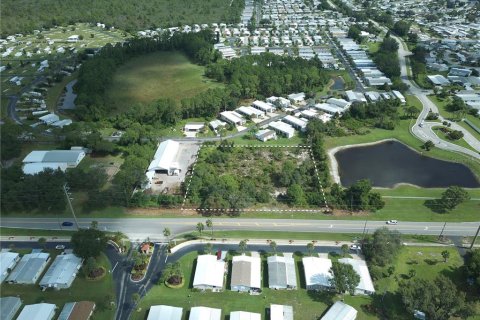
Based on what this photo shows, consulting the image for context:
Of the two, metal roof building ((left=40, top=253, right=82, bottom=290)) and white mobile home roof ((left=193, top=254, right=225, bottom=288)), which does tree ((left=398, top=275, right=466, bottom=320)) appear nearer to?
white mobile home roof ((left=193, top=254, right=225, bottom=288))

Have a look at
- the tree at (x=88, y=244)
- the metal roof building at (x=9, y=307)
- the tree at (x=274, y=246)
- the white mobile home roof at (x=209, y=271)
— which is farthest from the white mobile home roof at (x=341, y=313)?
the metal roof building at (x=9, y=307)

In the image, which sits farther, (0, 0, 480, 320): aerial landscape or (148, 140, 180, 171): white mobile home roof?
(148, 140, 180, 171): white mobile home roof

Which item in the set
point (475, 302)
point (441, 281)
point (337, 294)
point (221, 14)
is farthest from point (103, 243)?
point (221, 14)

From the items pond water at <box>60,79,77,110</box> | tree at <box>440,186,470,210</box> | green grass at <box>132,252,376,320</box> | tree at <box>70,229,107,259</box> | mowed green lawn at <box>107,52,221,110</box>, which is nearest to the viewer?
green grass at <box>132,252,376,320</box>

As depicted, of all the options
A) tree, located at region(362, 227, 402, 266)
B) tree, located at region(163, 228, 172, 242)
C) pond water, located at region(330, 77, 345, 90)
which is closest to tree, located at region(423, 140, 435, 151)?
tree, located at region(362, 227, 402, 266)

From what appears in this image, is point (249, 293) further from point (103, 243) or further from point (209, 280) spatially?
point (103, 243)

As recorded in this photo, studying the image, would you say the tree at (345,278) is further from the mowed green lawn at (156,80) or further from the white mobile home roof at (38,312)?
the mowed green lawn at (156,80)
